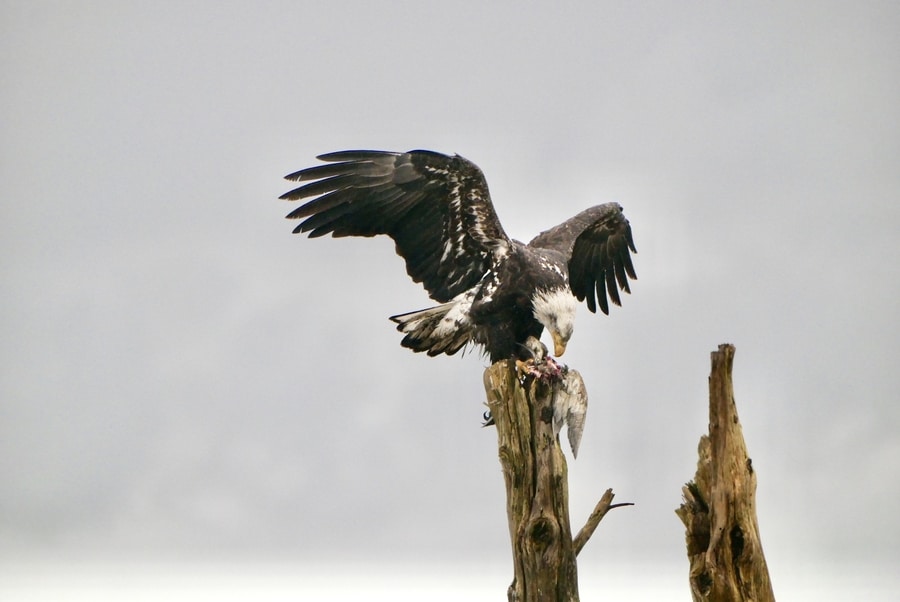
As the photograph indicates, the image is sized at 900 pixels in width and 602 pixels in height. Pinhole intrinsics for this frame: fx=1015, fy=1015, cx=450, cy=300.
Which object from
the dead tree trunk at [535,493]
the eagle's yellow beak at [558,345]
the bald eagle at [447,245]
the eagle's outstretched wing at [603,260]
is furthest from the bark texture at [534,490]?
the eagle's outstretched wing at [603,260]

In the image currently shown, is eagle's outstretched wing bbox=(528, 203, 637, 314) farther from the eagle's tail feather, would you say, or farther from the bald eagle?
the eagle's tail feather

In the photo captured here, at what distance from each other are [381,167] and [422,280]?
1.12 m

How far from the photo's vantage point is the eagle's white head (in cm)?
799

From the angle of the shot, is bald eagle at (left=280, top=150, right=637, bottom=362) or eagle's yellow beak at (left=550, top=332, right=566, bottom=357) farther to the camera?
bald eagle at (left=280, top=150, right=637, bottom=362)

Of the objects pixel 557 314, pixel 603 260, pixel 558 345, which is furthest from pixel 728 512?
pixel 603 260

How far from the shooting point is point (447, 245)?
8.85 meters

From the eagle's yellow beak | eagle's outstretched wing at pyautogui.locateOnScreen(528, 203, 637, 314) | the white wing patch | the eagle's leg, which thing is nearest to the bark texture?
the eagle's leg

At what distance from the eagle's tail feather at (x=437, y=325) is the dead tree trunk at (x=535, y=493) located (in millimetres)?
1342

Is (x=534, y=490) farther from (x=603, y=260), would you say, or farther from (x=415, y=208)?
(x=603, y=260)

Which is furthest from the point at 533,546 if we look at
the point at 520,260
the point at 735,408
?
the point at 520,260

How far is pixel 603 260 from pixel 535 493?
3.75m

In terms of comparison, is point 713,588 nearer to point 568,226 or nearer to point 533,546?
point 533,546

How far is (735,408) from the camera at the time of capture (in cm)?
641

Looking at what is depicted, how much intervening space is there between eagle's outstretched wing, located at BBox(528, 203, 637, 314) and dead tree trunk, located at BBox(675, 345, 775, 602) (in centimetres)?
372
